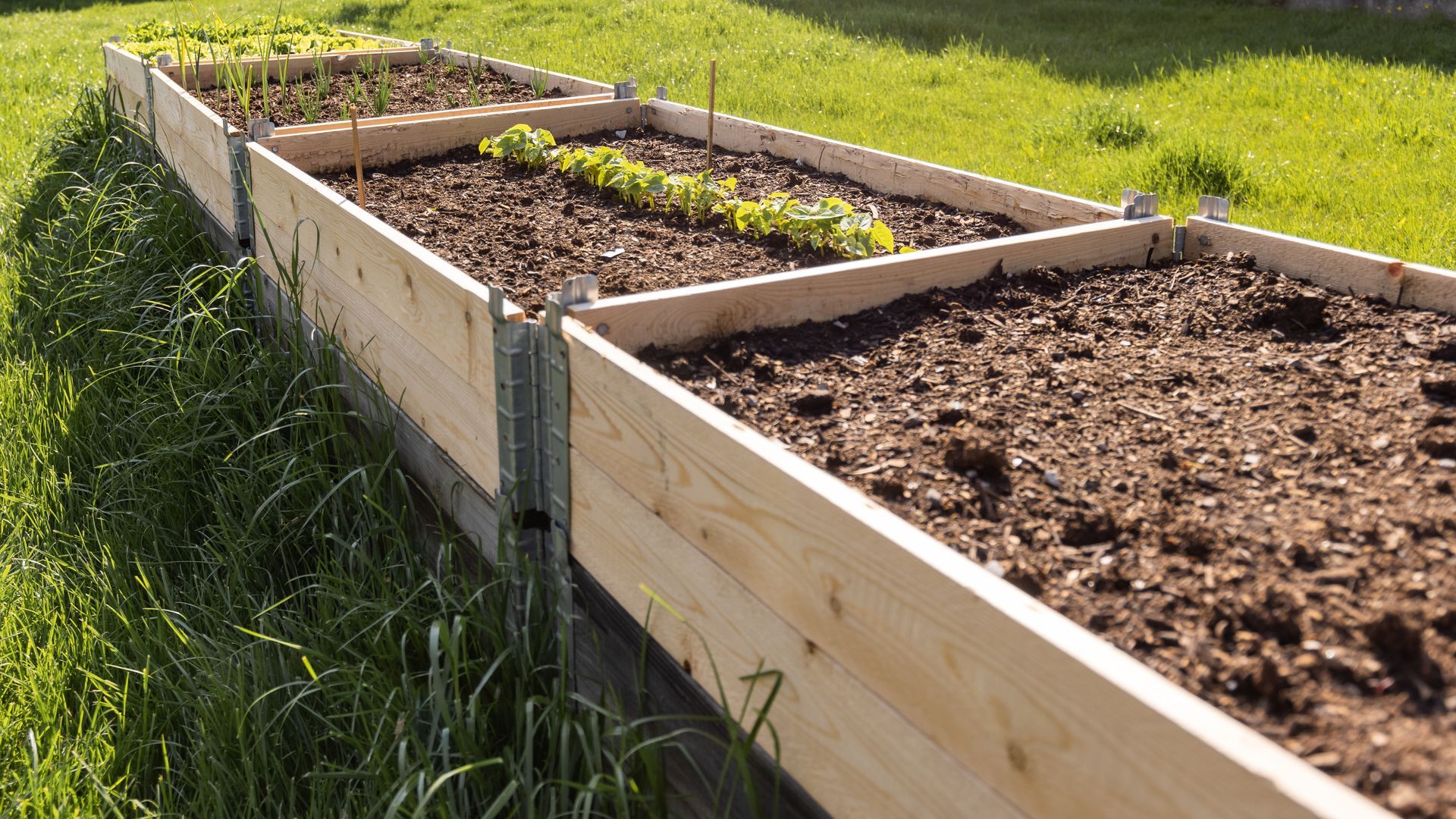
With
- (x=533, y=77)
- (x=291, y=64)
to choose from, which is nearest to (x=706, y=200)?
(x=533, y=77)

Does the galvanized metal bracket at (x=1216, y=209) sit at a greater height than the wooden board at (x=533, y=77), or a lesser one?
greater

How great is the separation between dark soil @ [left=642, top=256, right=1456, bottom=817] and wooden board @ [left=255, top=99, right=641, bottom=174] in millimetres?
2583

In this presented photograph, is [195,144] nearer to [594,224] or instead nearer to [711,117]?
[594,224]

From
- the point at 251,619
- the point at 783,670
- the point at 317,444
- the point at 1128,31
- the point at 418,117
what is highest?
the point at 1128,31

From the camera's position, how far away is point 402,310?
2.83 metres

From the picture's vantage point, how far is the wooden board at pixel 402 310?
2424mm

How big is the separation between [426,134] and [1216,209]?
308 centimetres

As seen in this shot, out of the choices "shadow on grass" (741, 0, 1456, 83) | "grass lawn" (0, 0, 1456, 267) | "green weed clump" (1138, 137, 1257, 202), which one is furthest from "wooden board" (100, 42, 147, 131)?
"shadow on grass" (741, 0, 1456, 83)

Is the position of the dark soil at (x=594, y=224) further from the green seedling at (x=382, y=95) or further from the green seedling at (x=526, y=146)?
the green seedling at (x=382, y=95)

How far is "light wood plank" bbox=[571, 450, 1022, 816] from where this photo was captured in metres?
1.39

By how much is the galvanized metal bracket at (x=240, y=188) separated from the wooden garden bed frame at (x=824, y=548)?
0.62 m

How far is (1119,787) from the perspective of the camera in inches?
43.8

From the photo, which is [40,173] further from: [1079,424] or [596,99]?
[1079,424]

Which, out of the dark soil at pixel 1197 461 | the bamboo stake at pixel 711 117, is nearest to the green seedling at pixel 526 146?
the bamboo stake at pixel 711 117
